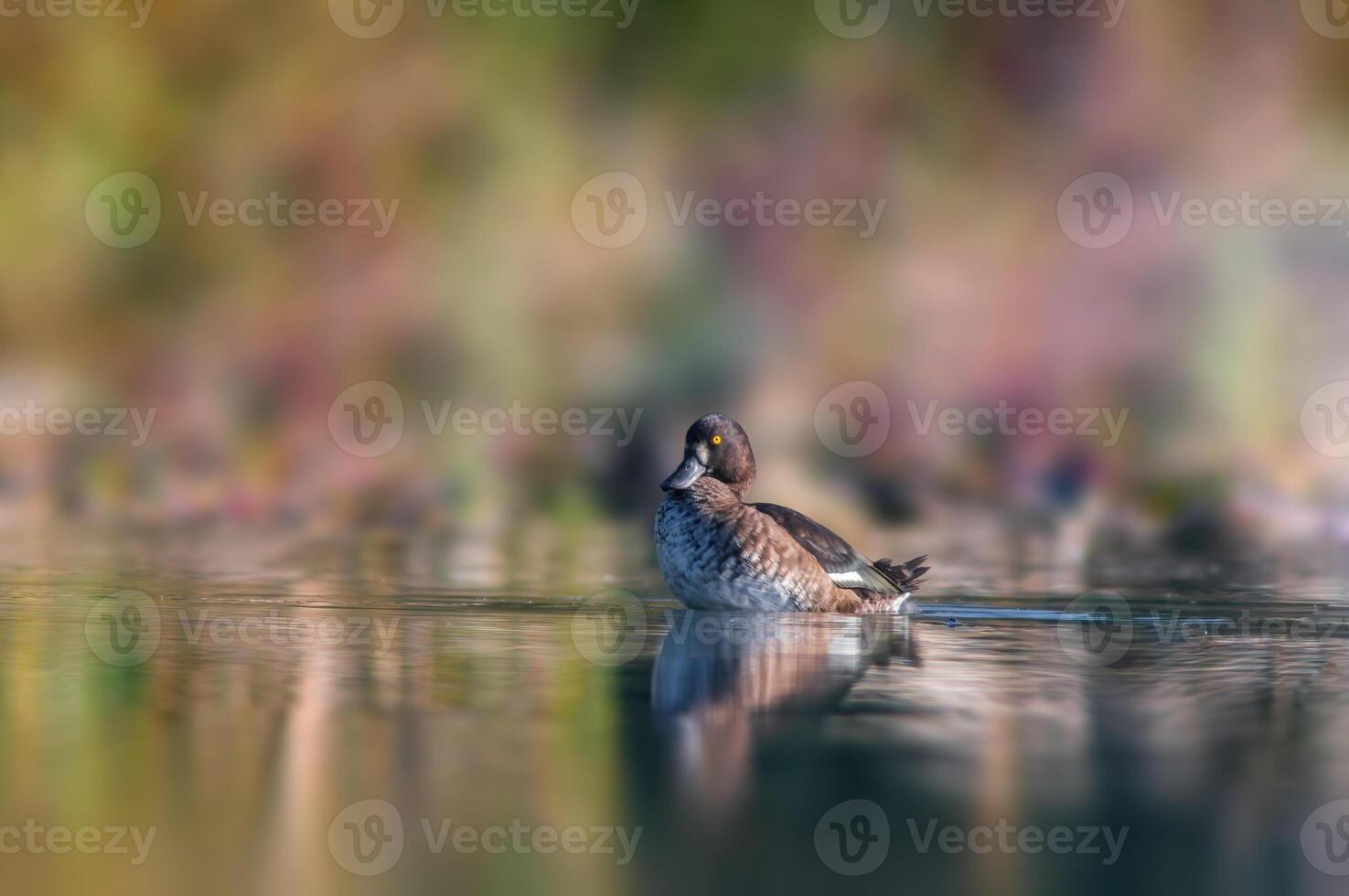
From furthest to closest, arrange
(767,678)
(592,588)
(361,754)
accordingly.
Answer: (592,588) < (767,678) < (361,754)

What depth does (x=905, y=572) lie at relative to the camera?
29.7 feet

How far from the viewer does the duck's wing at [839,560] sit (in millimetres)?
8547

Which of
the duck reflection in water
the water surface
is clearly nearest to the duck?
the duck reflection in water

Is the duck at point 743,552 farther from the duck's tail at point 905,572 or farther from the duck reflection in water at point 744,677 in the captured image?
the duck reflection in water at point 744,677

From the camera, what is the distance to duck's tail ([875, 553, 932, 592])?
347 inches

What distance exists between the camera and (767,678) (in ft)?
16.7

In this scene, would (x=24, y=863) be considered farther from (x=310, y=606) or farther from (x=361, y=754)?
(x=310, y=606)

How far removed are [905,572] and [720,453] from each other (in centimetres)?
115

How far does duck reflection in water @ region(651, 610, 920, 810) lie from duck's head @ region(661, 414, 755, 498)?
4.16 ft

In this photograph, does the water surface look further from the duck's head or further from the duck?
the duck's head

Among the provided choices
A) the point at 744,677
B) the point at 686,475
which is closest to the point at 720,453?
the point at 686,475

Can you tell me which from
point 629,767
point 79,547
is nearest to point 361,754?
point 629,767

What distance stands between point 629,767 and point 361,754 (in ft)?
1.91

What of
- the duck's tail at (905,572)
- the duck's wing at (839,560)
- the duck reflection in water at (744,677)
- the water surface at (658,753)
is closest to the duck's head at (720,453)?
the duck's wing at (839,560)
